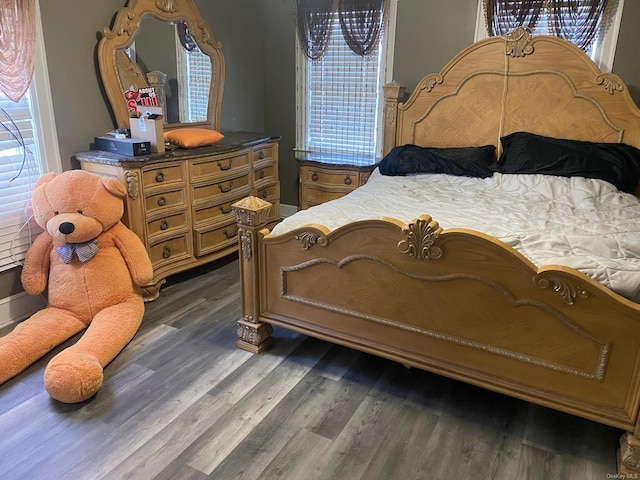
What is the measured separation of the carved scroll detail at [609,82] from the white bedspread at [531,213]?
2.35 feet

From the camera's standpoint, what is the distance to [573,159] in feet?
10.3

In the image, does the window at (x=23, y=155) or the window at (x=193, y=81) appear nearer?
the window at (x=23, y=155)

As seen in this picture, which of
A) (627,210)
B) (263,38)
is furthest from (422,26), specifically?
(627,210)

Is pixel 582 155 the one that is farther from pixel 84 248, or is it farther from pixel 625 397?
pixel 84 248

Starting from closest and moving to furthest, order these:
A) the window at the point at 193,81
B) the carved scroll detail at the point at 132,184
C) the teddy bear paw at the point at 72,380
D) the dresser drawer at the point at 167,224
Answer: the teddy bear paw at the point at 72,380, the carved scroll detail at the point at 132,184, the dresser drawer at the point at 167,224, the window at the point at 193,81

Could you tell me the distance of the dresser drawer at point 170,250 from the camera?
3.17 metres

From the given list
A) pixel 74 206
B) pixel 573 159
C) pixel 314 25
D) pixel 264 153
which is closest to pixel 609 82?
pixel 573 159

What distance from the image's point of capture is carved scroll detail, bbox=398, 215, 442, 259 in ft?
6.43

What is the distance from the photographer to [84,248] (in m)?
2.67

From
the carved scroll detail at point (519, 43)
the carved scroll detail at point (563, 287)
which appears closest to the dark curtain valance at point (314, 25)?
the carved scroll detail at point (519, 43)

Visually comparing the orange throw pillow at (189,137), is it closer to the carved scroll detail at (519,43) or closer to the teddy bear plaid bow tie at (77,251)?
the teddy bear plaid bow tie at (77,251)

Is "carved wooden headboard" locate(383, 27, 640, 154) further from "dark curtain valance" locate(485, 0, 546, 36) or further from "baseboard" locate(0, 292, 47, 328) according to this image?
"baseboard" locate(0, 292, 47, 328)

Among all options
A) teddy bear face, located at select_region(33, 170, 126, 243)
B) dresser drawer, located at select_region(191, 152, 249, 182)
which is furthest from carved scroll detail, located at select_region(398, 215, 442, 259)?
dresser drawer, located at select_region(191, 152, 249, 182)

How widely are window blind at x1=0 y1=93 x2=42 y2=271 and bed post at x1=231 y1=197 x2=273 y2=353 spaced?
4.33 ft
